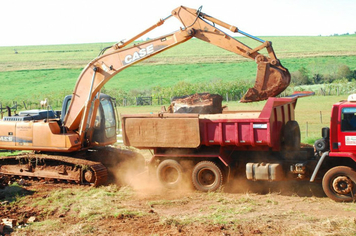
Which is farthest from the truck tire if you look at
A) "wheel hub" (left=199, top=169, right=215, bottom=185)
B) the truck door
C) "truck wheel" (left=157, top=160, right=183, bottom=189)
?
"truck wheel" (left=157, top=160, right=183, bottom=189)

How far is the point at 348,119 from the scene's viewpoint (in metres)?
10.4

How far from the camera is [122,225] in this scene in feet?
A: 30.1

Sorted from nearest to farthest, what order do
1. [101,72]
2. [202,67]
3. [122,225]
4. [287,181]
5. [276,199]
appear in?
[122,225] → [276,199] → [287,181] → [101,72] → [202,67]

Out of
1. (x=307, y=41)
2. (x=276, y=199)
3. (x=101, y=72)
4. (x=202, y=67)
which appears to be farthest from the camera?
(x=307, y=41)

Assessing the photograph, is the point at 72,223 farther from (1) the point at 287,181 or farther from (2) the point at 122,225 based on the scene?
(1) the point at 287,181

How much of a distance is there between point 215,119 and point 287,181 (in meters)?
2.76

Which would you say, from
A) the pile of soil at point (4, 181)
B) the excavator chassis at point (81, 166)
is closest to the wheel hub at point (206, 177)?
the excavator chassis at point (81, 166)

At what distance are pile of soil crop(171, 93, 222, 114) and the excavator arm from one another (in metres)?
1.74

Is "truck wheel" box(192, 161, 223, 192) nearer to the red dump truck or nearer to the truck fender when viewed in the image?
the red dump truck

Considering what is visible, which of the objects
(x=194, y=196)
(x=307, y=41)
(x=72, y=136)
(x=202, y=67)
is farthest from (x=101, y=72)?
(x=307, y=41)

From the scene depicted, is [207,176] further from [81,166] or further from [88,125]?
[88,125]

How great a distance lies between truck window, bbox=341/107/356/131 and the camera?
10.3 m

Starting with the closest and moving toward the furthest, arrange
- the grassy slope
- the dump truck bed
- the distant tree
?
the dump truck bed
the distant tree
the grassy slope

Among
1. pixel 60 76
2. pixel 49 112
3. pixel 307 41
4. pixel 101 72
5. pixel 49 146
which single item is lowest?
pixel 49 146
